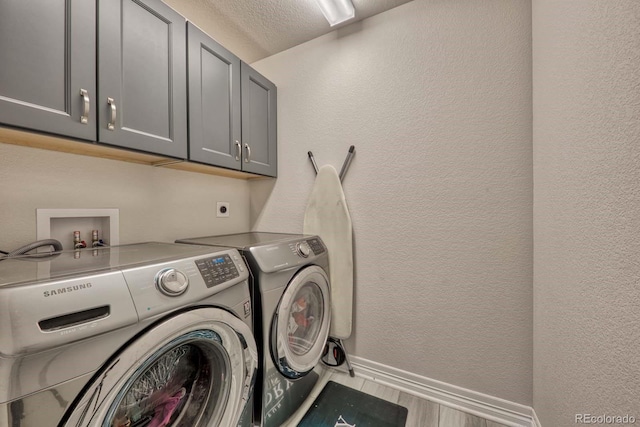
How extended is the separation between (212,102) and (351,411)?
196cm

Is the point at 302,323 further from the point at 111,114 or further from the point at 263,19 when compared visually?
the point at 263,19

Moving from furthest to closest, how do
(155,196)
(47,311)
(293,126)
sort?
(293,126) → (155,196) → (47,311)

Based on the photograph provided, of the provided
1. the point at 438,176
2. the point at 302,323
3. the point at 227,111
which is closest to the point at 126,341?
the point at 302,323

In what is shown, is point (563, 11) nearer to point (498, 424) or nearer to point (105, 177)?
point (498, 424)

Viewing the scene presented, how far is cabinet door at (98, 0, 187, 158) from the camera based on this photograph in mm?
948

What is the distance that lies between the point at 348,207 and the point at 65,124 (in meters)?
Answer: 1.42

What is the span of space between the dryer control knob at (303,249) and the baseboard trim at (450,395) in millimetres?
884

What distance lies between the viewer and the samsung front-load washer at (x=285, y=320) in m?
1.10

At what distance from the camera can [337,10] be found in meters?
1.49

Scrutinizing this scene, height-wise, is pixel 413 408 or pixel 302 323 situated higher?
Result: pixel 302 323

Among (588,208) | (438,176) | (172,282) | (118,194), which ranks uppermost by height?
(438,176)

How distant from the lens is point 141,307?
67cm

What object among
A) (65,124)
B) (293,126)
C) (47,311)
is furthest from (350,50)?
(47,311)

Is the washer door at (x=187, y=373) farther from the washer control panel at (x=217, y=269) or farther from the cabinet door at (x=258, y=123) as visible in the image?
the cabinet door at (x=258, y=123)
